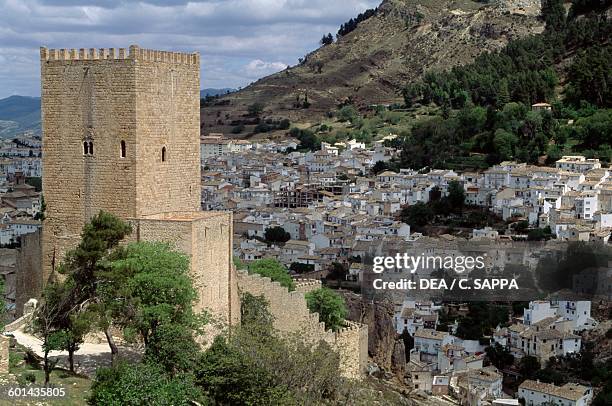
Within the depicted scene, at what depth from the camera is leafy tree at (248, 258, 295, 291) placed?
17.4m

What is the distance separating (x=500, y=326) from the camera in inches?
1278

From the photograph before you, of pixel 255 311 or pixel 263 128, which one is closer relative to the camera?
pixel 255 311

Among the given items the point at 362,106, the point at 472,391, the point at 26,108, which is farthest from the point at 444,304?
the point at 26,108

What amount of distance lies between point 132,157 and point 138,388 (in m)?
3.59

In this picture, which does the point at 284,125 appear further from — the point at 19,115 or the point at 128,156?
the point at 19,115

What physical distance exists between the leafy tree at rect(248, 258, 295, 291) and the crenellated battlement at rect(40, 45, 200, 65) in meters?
5.10

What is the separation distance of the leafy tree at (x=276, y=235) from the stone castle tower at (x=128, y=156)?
3199cm

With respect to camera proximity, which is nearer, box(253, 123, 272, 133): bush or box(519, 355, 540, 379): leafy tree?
box(519, 355, 540, 379): leafy tree

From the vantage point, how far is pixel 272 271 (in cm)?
1788

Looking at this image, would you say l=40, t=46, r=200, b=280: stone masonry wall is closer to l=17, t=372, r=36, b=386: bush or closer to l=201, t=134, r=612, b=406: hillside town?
l=17, t=372, r=36, b=386: bush

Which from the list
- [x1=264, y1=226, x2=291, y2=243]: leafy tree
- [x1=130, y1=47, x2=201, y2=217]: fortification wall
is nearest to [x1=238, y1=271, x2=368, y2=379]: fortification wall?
[x1=130, y1=47, x2=201, y2=217]: fortification wall

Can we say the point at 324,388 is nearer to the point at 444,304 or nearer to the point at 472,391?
the point at 472,391

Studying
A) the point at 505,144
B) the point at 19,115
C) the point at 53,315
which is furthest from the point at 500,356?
the point at 19,115

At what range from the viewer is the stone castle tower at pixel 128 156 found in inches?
500
